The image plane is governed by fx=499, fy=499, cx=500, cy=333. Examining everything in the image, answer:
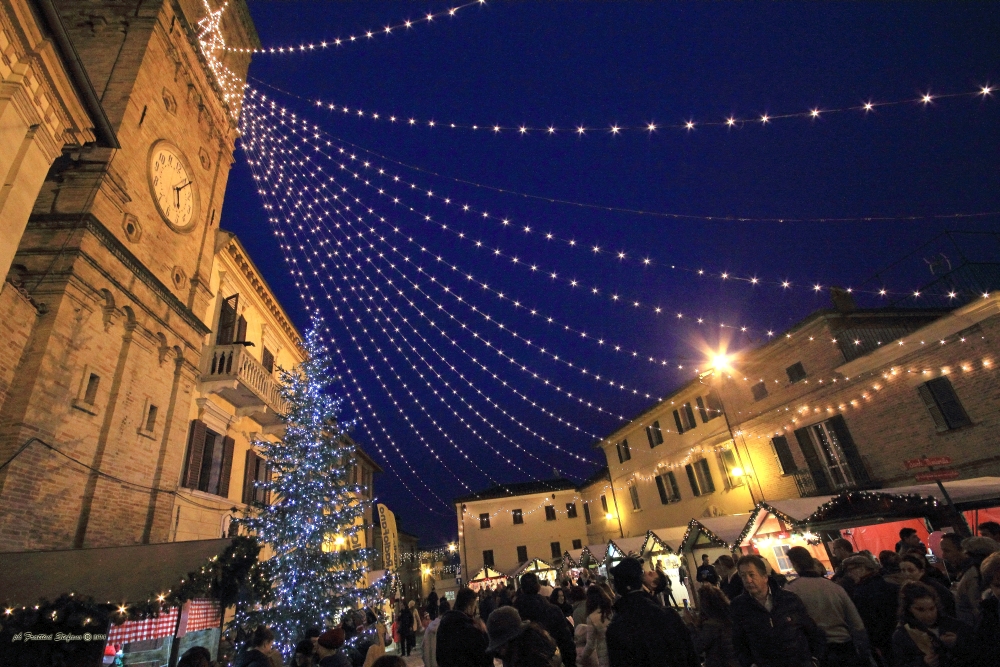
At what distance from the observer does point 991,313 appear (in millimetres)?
11594

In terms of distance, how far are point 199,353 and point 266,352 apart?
4.92 m

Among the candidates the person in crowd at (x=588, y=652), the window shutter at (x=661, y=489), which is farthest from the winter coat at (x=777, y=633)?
the window shutter at (x=661, y=489)

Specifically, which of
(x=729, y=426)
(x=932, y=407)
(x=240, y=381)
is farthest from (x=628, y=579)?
(x=729, y=426)

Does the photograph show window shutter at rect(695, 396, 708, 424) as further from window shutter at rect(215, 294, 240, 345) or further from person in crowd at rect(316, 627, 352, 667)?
person in crowd at rect(316, 627, 352, 667)

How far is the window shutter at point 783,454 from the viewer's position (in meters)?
Answer: 17.0

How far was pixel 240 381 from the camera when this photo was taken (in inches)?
473

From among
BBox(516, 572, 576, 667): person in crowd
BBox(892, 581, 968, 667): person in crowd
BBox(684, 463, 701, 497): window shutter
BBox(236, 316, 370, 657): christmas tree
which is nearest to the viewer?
BBox(892, 581, 968, 667): person in crowd

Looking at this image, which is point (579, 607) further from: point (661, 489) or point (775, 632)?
point (661, 489)

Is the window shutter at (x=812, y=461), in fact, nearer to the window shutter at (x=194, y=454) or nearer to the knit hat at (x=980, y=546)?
the knit hat at (x=980, y=546)

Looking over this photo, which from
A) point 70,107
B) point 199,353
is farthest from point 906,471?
point 70,107

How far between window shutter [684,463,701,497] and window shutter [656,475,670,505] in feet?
7.77

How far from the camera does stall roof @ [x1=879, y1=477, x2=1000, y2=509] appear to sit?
9.31 m

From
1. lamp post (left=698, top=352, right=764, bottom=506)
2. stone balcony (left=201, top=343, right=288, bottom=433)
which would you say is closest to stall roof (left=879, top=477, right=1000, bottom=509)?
lamp post (left=698, top=352, right=764, bottom=506)

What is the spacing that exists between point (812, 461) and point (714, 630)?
14396 mm
